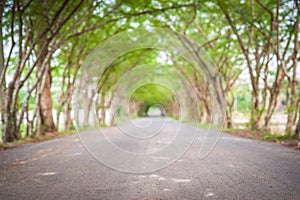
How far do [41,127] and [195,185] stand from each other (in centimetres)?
1090

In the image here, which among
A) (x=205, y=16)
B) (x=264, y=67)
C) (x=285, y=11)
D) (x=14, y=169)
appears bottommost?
(x=14, y=169)

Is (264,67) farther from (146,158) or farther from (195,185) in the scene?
(195,185)

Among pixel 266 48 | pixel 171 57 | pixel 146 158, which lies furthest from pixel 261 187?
pixel 171 57

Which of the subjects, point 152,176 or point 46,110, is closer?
point 152,176

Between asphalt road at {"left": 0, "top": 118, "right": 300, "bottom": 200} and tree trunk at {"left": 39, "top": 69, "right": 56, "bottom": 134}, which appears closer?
asphalt road at {"left": 0, "top": 118, "right": 300, "bottom": 200}

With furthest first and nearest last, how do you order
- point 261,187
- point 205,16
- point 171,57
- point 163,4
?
point 171,57 → point 205,16 → point 163,4 → point 261,187

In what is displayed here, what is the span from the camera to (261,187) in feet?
11.5

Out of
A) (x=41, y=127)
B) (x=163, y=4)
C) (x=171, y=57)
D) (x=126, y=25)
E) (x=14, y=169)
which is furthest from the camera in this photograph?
(x=171, y=57)

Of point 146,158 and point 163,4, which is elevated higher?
point 163,4

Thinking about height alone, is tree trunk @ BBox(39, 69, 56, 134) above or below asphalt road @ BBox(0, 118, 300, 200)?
above

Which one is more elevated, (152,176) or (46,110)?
(46,110)

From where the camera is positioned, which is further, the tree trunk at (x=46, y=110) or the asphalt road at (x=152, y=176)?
the tree trunk at (x=46, y=110)

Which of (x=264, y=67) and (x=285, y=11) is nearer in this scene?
(x=285, y=11)

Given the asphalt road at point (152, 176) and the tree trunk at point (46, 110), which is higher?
the tree trunk at point (46, 110)
